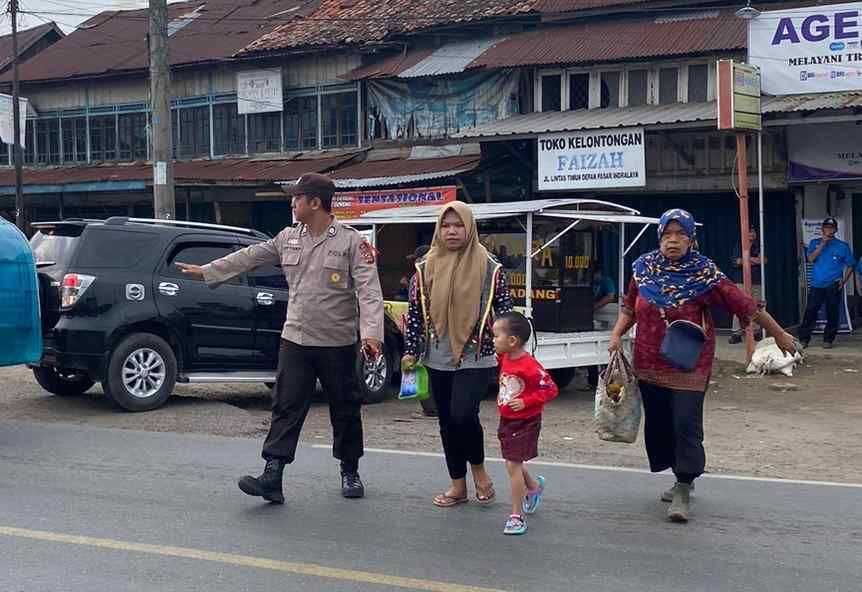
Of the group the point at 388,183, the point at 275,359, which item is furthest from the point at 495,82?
the point at 275,359

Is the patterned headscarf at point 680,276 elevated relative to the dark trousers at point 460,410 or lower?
elevated

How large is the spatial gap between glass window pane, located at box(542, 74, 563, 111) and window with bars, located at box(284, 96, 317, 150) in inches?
253

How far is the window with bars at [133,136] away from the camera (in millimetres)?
29531

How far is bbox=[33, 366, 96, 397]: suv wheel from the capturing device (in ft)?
39.7

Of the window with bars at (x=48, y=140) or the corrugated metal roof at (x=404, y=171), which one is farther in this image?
the window with bars at (x=48, y=140)

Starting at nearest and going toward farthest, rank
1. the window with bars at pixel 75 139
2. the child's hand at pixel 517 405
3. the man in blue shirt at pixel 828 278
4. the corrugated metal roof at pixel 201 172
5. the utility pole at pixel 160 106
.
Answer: the child's hand at pixel 517 405 < the man in blue shirt at pixel 828 278 < the utility pole at pixel 160 106 < the corrugated metal roof at pixel 201 172 < the window with bars at pixel 75 139

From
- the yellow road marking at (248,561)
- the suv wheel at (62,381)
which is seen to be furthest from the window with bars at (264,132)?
the yellow road marking at (248,561)

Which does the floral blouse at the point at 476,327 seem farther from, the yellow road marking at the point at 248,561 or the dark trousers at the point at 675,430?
the yellow road marking at the point at 248,561

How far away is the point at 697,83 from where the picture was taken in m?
20.1

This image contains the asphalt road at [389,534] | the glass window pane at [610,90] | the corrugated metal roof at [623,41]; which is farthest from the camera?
the glass window pane at [610,90]

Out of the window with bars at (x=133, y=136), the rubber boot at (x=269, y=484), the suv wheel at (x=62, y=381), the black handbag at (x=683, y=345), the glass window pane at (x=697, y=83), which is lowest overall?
the rubber boot at (x=269, y=484)

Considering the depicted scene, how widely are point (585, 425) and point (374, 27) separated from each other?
15.2 metres

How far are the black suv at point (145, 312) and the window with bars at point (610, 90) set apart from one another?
33.2 feet

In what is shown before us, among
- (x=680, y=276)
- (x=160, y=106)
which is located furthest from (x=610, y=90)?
(x=680, y=276)
